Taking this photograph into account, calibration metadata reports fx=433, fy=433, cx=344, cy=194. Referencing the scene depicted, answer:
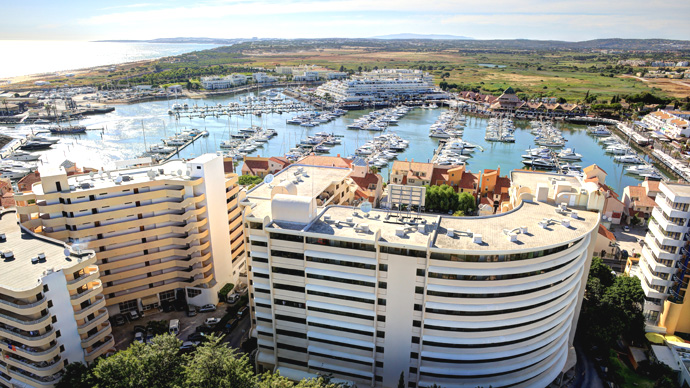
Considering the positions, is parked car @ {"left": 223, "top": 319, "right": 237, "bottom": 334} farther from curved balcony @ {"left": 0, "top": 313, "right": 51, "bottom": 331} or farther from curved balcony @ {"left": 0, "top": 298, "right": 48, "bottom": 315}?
curved balcony @ {"left": 0, "top": 298, "right": 48, "bottom": 315}

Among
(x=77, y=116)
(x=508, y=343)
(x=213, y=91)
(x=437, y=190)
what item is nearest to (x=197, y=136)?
(x=77, y=116)

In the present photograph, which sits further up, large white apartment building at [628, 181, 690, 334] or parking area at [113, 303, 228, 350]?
large white apartment building at [628, 181, 690, 334]

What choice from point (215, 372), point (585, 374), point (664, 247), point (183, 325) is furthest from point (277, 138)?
point (585, 374)

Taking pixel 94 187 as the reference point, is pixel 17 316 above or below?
below

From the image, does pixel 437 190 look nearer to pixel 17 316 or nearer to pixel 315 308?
pixel 315 308

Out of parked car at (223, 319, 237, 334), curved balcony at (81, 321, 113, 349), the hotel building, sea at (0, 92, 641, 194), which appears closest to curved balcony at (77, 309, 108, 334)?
the hotel building

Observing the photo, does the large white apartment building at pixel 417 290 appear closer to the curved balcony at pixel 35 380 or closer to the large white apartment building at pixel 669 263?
the large white apartment building at pixel 669 263
